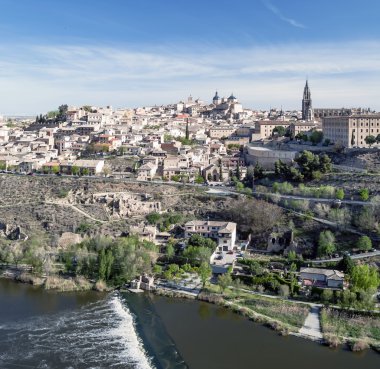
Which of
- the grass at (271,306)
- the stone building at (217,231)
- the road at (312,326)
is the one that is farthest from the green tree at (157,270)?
the road at (312,326)

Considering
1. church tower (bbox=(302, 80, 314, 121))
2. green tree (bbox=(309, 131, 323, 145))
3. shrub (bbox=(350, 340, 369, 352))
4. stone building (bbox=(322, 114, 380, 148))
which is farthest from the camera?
church tower (bbox=(302, 80, 314, 121))

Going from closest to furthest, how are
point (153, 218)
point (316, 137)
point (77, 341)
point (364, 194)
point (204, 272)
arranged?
1. point (77, 341)
2. point (204, 272)
3. point (364, 194)
4. point (153, 218)
5. point (316, 137)

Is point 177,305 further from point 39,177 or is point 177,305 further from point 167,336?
point 39,177

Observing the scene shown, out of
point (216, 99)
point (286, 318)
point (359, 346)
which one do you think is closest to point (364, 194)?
point (286, 318)

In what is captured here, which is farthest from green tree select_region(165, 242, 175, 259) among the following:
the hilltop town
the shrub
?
the shrub

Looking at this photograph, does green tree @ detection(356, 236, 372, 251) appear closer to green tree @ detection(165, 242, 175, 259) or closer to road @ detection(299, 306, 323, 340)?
road @ detection(299, 306, 323, 340)

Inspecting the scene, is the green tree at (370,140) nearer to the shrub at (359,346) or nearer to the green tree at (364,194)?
the green tree at (364,194)

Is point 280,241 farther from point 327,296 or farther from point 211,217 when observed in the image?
point 327,296
